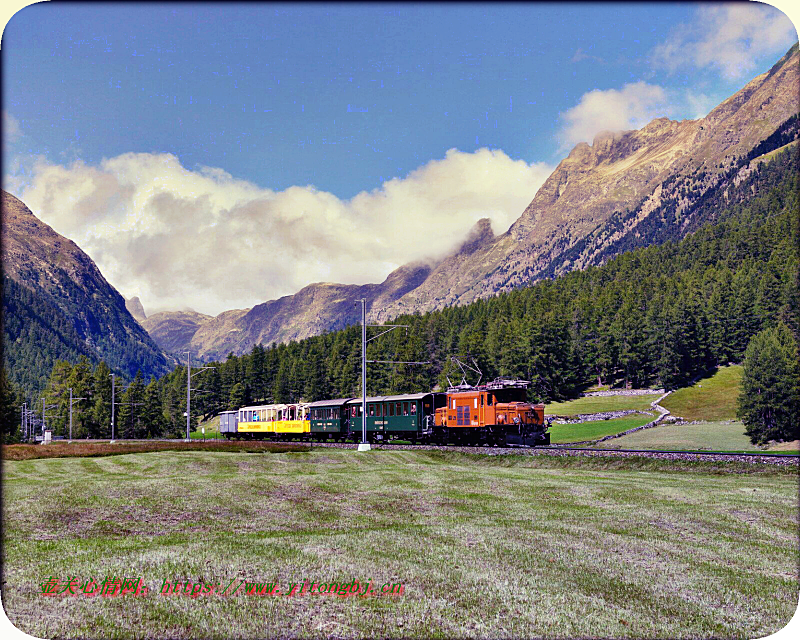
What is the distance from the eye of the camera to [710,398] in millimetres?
101562

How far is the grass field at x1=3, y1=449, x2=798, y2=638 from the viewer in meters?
7.34

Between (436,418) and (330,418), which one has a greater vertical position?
(436,418)

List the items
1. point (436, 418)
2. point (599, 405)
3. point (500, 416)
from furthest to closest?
1. point (599, 405)
2. point (436, 418)
3. point (500, 416)

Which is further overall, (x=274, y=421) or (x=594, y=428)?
(x=594, y=428)

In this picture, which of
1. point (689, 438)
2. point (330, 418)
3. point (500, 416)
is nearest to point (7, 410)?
point (330, 418)

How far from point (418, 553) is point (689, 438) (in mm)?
68520

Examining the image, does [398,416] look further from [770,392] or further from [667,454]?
[770,392]

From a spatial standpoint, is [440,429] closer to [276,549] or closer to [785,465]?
[785,465]

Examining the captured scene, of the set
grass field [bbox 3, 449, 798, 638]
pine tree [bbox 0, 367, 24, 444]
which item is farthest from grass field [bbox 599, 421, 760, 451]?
pine tree [bbox 0, 367, 24, 444]

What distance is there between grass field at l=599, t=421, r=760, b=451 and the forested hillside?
70.4ft

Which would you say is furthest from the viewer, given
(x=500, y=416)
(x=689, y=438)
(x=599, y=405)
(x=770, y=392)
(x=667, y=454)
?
(x=599, y=405)

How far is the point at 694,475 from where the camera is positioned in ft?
86.0

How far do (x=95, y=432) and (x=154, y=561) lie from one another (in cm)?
10522

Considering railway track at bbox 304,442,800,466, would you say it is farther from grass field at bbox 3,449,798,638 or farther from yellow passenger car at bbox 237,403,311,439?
yellow passenger car at bbox 237,403,311,439
